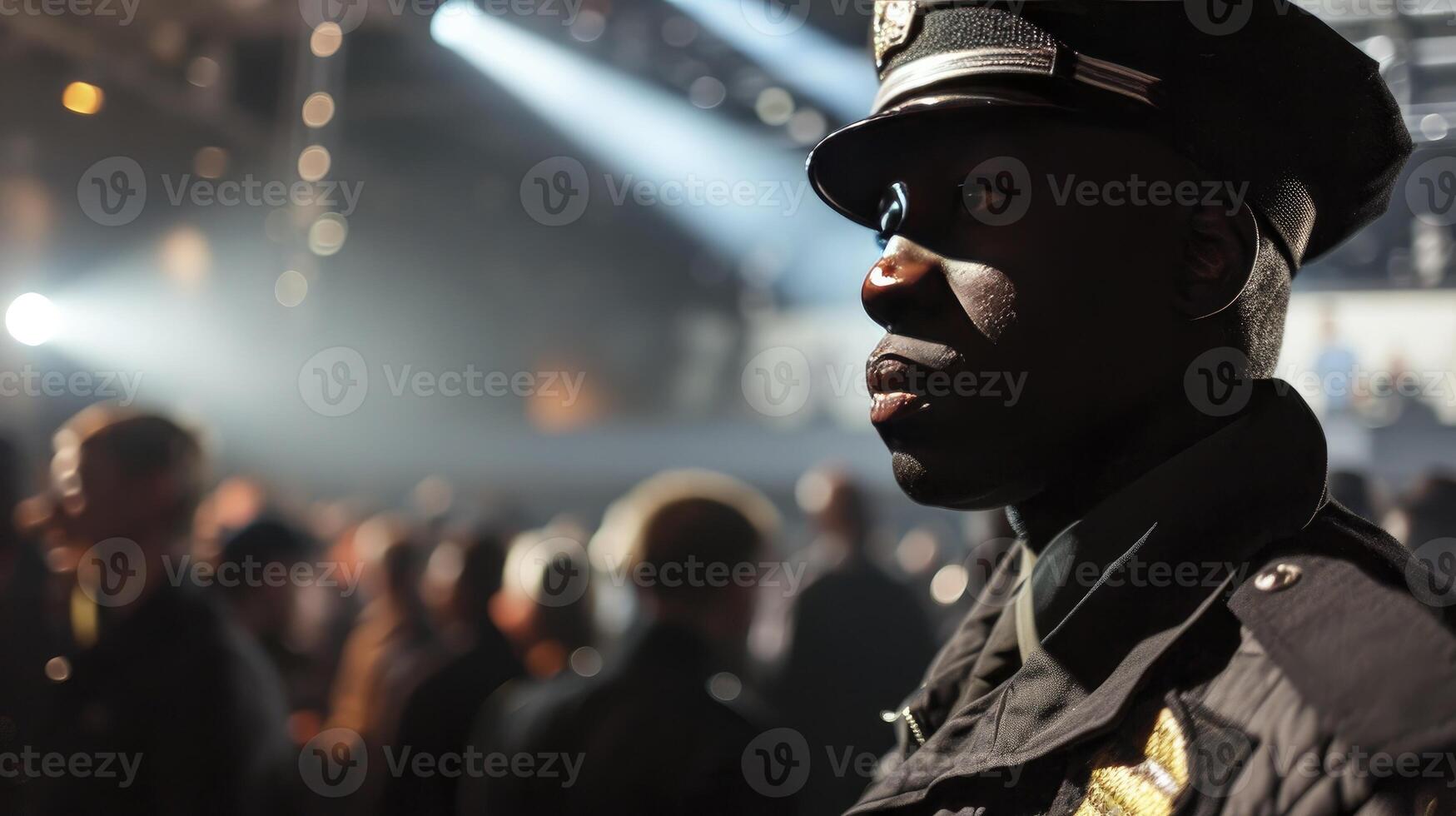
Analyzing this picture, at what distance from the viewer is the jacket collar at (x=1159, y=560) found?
1083 mm

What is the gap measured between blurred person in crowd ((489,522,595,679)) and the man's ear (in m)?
2.09

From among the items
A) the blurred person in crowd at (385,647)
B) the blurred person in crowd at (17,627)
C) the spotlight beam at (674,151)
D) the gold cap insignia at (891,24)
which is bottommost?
the blurred person in crowd at (385,647)

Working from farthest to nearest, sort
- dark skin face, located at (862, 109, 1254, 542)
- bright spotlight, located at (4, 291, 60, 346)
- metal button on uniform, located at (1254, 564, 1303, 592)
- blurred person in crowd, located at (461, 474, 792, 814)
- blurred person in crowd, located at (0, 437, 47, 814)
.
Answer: bright spotlight, located at (4, 291, 60, 346)
blurred person in crowd, located at (0, 437, 47, 814)
blurred person in crowd, located at (461, 474, 792, 814)
dark skin face, located at (862, 109, 1254, 542)
metal button on uniform, located at (1254, 564, 1303, 592)

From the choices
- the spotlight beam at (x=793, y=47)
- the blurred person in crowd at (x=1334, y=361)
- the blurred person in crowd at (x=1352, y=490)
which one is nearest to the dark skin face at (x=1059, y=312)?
the blurred person in crowd at (x=1352, y=490)

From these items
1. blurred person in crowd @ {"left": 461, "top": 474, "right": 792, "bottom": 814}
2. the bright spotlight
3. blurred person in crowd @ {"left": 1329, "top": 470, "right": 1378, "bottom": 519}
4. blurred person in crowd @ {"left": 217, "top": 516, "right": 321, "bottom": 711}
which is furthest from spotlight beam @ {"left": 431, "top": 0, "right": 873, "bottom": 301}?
blurred person in crowd @ {"left": 461, "top": 474, "right": 792, "bottom": 814}

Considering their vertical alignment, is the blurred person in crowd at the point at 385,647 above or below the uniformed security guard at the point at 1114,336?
below

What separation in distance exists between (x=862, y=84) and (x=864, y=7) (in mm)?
898

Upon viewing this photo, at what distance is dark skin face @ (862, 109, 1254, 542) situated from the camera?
1.16m

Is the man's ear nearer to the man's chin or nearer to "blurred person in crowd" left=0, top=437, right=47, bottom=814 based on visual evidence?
the man's chin

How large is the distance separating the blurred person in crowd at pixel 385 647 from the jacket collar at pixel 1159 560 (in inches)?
98.1

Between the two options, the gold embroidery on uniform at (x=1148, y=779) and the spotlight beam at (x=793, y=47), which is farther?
the spotlight beam at (x=793, y=47)

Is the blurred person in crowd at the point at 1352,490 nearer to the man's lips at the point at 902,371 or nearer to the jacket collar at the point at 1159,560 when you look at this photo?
the jacket collar at the point at 1159,560

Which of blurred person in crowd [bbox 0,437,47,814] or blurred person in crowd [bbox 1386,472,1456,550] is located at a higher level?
blurred person in crowd [bbox 1386,472,1456,550]

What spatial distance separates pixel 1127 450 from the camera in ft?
3.91
